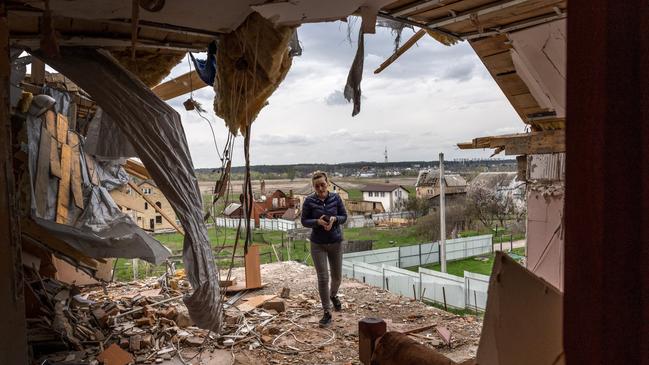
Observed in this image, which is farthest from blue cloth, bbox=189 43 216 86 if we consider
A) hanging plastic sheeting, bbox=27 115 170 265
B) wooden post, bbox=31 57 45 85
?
wooden post, bbox=31 57 45 85

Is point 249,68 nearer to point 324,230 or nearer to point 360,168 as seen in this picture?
point 324,230

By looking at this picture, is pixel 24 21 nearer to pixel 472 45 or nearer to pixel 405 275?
pixel 472 45

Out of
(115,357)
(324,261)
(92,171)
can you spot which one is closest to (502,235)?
Result: (324,261)

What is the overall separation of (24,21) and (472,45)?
125 inches

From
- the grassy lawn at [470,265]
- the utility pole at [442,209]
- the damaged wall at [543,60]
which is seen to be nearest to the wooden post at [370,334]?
the damaged wall at [543,60]

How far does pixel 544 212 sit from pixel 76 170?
5.25 metres

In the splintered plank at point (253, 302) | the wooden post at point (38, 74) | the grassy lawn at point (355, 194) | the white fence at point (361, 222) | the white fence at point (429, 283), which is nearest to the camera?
the wooden post at point (38, 74)

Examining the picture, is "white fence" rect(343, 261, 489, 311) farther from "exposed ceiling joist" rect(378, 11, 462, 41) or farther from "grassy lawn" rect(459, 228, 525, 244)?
"grassy lawn" rect(459, 228, 525, 244)

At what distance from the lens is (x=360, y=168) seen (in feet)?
52.0

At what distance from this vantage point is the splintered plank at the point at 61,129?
200 inches

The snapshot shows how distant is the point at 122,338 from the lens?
13.9 ft

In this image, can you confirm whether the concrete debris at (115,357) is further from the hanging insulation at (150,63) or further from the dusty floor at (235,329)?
the hanging insulation at (150,63)

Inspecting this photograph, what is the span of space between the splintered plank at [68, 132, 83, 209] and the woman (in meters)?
2.67

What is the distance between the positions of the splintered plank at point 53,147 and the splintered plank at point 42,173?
0.17ft
